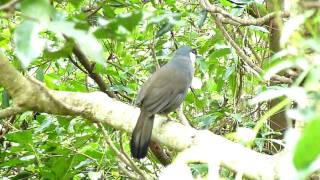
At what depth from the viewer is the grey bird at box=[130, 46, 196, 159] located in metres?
2.46

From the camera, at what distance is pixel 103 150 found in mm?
2469

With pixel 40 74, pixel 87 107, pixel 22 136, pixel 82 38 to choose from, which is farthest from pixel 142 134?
pixel 82 38

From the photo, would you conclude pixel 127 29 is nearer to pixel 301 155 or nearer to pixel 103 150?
Result: pixel 301 155

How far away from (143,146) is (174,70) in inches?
33.0

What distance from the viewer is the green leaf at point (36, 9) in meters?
0.68

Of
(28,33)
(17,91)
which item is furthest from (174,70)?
(28,33)

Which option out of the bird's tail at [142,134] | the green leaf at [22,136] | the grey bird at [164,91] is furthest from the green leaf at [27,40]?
the green leaf at [22,136]

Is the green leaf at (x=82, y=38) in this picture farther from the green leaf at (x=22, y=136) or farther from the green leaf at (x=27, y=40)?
the green leaf at (x=22, y=136)

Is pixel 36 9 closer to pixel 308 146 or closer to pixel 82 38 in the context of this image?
pixel 82 38

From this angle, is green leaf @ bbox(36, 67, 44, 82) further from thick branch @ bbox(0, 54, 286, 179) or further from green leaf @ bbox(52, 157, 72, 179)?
thick branch @ bbox(0, 54, 286, 179)

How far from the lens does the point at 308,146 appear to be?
439 millimetres

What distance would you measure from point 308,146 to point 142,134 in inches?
73.3

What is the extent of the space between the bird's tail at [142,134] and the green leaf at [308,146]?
1.69 m

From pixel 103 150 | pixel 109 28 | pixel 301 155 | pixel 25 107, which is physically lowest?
pixel 103 150
